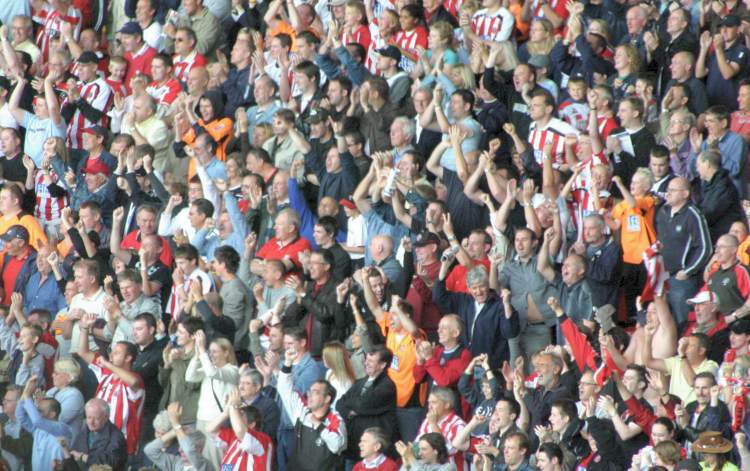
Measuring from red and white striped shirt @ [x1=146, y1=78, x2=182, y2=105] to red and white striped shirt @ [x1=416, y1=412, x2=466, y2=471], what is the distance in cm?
520

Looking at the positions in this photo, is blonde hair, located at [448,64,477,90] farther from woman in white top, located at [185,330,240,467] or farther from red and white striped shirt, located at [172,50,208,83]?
woman in white top, located at [185,330,240,467]

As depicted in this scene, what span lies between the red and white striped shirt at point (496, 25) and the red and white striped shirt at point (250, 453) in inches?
190

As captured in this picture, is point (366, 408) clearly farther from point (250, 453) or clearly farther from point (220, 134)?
point (220, 134)

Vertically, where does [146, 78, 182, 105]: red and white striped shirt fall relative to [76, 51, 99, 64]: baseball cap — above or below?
below

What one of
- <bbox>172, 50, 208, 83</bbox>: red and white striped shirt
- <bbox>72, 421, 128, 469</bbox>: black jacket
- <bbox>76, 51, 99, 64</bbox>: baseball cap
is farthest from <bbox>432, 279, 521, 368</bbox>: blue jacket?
<bbox>76, 51, 99, 64</bbox>: baseball cap

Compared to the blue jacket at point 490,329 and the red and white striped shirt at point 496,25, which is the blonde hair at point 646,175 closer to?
the blue jacket at point 490,329

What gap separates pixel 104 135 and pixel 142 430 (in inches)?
145

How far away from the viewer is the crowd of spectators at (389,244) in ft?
39.2

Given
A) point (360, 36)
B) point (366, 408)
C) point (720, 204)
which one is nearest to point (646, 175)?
point (720, 204)

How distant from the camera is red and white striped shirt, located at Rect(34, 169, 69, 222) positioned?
15.4m

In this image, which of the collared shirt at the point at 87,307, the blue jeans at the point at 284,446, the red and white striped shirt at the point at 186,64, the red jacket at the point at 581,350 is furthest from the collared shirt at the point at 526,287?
the red and white striped shirt at the point at 186,64

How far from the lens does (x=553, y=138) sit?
552 inches

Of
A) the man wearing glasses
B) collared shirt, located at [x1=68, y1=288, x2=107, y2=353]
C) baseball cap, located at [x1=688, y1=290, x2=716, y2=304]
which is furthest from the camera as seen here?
collared shirt, located at [x1=68, y1=288, x2=107, y2=353]

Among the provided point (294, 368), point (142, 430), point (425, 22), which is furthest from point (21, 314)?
point (425, 22)
